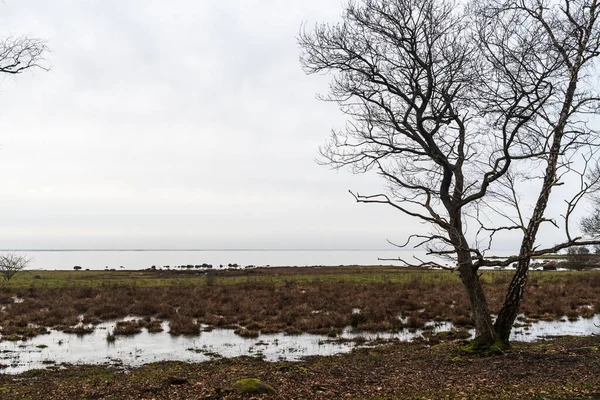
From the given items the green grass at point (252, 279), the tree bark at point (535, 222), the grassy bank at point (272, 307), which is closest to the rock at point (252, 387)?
the tree bark at point (535, 222)

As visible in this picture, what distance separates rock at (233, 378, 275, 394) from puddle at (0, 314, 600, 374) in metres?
5.73

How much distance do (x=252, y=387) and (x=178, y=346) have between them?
9.55m

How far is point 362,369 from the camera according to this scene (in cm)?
1168

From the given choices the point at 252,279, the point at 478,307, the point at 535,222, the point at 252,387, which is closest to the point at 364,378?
the point at 252,387

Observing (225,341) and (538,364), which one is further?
(225,341)

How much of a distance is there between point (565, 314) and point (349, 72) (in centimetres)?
1939

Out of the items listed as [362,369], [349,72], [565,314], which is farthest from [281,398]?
[565,314]

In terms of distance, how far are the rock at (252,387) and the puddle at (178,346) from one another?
573cm

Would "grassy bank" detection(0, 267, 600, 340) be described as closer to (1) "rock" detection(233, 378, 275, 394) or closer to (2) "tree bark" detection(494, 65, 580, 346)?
(2) "tree bark" detection(494, 65, 580, 346)

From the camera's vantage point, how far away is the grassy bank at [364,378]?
340 inches

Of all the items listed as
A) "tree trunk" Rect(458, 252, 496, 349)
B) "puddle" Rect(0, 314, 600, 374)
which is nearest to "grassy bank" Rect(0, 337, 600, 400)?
"tree trunk" Rect(458, 252, 496, 349)

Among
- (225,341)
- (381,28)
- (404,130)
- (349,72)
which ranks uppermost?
(381,28)

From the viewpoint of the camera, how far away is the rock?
8828 millimetres

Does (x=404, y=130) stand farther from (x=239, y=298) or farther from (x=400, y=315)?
(x=239, y=298)
